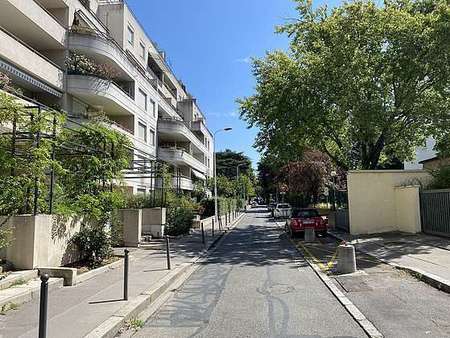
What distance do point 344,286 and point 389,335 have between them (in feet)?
13.7

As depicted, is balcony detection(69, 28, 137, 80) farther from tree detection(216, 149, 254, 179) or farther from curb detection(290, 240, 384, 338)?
tree detection(216, 149, 254, 179)

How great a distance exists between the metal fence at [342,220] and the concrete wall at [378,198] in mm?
2572

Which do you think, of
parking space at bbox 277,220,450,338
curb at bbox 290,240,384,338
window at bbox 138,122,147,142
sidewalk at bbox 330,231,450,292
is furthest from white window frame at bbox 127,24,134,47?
curb at bbox 290,240,384,338

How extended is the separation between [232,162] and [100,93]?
85193mm

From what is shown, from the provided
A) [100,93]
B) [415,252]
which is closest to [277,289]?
[415,252]

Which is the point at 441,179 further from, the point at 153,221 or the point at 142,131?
the point at 142,131

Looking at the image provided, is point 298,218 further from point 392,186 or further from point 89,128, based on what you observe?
point 89,128

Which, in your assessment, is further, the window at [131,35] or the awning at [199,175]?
the awning at [199,175]

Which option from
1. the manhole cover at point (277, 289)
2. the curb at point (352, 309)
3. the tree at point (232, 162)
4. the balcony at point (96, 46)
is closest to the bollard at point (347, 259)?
the curb at point (352, 309)

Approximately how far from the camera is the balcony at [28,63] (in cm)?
2247

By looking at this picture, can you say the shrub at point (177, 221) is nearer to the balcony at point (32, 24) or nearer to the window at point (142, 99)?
the balcony at point (32, 24)

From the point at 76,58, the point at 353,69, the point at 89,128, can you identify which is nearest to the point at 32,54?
the point at 76,58

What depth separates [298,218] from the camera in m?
26.1

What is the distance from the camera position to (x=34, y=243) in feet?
35.0
